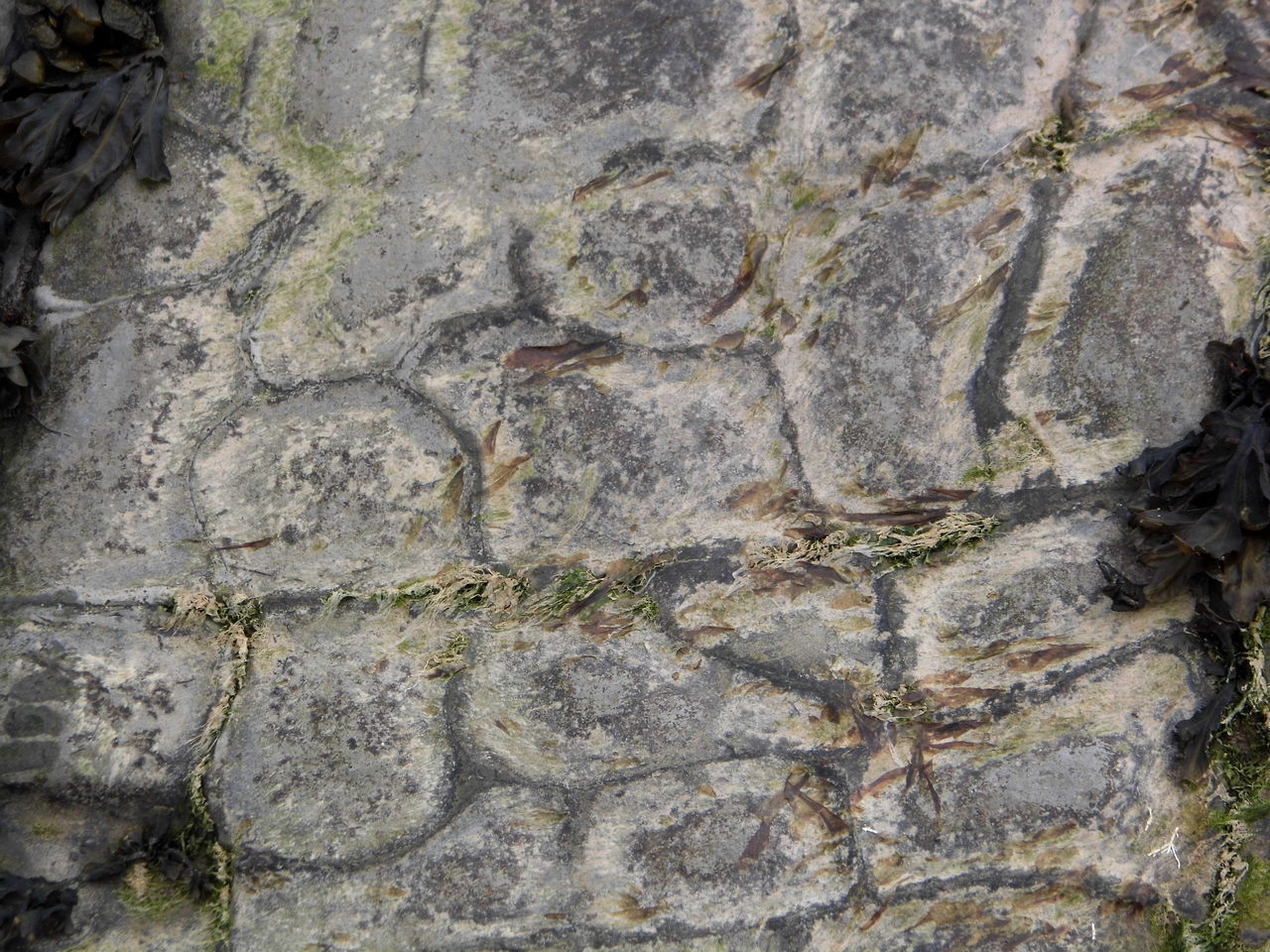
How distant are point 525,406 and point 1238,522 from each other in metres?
1.47

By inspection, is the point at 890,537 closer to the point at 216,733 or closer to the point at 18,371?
the point at 216,733

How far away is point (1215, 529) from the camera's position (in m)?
1.85

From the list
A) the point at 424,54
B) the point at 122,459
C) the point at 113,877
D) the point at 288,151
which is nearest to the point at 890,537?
the point at 424,54

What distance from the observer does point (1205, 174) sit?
1.97 metres

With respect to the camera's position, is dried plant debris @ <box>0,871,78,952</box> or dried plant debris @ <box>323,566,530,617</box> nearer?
dried plant debris @ <box>0,871,78,952</box>

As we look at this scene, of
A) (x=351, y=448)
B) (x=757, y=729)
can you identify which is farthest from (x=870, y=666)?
(x=351, y=448)

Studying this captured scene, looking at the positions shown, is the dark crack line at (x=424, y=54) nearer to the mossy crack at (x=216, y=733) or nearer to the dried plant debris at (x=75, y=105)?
the dried plant debris at (x=75, y=105)

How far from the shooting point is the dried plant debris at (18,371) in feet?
6.59

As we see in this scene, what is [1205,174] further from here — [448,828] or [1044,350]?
[448,828]

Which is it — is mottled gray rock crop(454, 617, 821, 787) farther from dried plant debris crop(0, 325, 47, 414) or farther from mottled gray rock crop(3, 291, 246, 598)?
dried plant debris crop(0, 325, 47, 414)

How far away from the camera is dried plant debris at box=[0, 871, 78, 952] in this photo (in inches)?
74.6

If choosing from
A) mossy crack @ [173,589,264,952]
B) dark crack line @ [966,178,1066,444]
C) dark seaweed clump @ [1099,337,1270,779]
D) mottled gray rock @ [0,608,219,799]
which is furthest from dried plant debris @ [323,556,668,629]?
dark seaweed clump @ [1099,337,1270,779]

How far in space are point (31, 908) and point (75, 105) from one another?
67.5 inches

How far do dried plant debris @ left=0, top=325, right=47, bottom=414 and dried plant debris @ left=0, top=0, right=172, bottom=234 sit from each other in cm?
27
